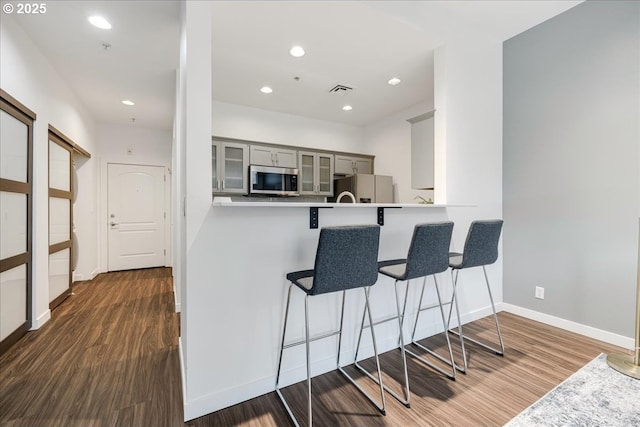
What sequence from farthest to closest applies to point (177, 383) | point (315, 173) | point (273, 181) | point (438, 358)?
point (315, 173)
point (273, 181)
point (438, 358)
point (177, 383)

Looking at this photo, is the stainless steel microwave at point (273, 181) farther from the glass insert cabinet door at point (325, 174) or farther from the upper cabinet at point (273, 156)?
the glass insert cabinet door at point (325, 174)

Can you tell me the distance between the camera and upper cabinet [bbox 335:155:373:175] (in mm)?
5137

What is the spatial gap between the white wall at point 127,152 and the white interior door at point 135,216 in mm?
77

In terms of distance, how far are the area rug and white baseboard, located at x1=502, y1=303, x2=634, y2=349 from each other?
1923mm

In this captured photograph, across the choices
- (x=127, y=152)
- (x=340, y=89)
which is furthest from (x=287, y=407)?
(x=127, y=152)

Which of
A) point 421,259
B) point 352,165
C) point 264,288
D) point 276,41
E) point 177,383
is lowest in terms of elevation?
point 177,383

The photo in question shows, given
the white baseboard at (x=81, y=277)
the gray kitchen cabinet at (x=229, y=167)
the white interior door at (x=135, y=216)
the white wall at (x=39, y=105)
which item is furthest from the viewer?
the white interior door at (x=135, y=216)

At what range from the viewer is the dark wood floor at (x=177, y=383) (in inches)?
63.4

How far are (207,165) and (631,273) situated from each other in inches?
131

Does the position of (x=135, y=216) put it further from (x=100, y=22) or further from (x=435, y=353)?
(x=435, y=353)

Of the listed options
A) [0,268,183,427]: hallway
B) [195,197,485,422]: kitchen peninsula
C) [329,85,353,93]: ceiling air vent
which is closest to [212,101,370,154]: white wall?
[329,85,353,93]: ceiling air vent

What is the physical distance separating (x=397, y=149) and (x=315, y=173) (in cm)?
144

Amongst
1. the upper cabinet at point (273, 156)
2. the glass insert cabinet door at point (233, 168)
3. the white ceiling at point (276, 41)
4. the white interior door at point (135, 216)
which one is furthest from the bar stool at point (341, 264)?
the white interior door at point (135, 216)

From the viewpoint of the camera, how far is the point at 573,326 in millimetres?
2637
